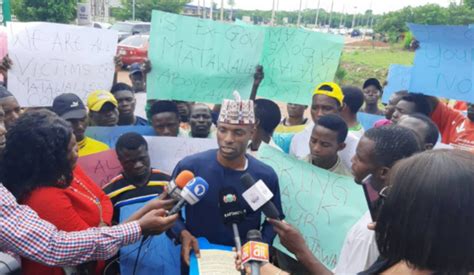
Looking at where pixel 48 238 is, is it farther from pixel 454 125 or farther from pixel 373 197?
pixel 454 125

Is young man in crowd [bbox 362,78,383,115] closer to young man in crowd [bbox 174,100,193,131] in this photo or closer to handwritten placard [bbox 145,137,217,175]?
young man in crowd [bbox 174,100,193,131]

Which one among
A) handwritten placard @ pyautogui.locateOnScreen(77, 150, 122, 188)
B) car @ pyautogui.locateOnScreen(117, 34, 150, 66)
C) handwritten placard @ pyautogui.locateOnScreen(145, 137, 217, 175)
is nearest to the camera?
handwritten placard @ pyautogui.locateOnScreen(77, 150, 122, 188)

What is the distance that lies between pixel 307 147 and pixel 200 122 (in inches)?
48.6

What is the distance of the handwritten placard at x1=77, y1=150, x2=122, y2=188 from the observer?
380 centimetres

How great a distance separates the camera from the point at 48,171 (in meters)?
2.42

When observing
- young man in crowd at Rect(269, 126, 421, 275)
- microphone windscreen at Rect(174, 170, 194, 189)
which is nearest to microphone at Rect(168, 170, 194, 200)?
microphone windscreen at Rect(174, 170, 194, 189)

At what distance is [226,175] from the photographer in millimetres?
2943

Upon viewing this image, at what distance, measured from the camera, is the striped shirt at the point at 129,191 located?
3.29 m

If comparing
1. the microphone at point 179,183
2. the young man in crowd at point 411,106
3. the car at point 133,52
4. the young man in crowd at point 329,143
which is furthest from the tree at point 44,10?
the microphone at point 179,183

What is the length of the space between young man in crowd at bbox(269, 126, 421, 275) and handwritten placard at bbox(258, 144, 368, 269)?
1.54 feet

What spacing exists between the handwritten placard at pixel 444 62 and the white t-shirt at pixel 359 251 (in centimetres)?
275

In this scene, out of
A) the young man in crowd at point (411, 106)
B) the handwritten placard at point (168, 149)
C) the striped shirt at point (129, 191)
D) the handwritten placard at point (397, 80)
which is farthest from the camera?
the handwritten placard at point (397, 80)

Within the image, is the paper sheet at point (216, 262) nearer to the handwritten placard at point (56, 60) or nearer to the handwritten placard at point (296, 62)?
the handwritten placard at point (296, 62)

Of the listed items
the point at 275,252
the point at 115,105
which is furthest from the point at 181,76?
the point at 275,252
